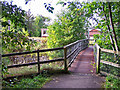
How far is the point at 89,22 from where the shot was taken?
14.1ft

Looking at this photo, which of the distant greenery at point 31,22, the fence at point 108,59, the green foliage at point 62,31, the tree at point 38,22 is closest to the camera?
the distant greenery at point 31,22

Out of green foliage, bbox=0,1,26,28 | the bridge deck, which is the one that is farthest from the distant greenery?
the bridge deck

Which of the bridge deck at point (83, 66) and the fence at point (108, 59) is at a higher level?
the fence at point (108, 59)

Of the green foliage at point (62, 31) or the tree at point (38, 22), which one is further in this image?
the green foliage at point (62, 31)

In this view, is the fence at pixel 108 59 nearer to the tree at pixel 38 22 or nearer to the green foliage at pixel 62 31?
the tree at pixel 38 22

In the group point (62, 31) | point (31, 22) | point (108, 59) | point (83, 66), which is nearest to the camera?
point (31, 22)

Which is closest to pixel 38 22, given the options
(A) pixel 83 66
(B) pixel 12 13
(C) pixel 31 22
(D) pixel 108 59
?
(C) pixel 31 22

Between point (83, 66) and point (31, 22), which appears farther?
point (83, 66)

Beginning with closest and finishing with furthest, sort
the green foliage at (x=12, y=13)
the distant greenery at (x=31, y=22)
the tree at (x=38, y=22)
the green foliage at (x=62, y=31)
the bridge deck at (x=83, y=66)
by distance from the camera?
1. the green foliage at (x=12, y=13)
2. the distant greenery at (x=31, y=22)
3. the tree at (x=38, y=22)
4. the bridge deck at (x=83, y=66)
5. the green foliage at (x=62, y=31)

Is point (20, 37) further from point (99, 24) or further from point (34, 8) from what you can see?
point (99, 24)

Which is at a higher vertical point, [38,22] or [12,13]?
[38,22]

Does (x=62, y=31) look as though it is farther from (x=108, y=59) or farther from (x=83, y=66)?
(x=108, y=59)

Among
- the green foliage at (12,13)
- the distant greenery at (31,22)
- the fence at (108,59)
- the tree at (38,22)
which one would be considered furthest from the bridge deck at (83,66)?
the green foliage at (12,13)

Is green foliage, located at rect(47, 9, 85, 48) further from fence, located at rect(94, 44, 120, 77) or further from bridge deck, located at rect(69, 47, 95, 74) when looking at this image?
fence, located at rect(94, 44, 120, 77)
